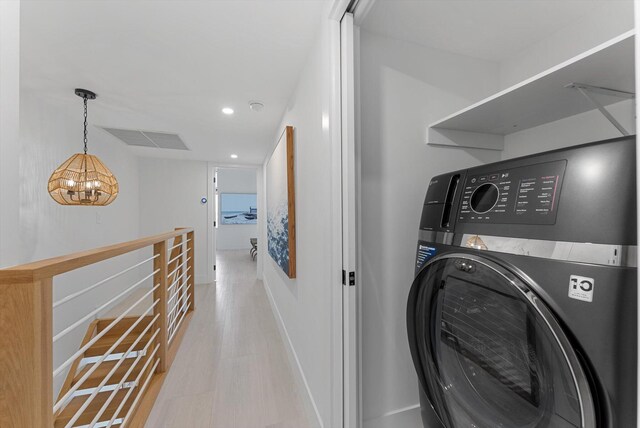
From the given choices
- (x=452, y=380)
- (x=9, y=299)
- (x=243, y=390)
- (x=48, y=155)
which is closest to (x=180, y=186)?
(x=48, y=155)

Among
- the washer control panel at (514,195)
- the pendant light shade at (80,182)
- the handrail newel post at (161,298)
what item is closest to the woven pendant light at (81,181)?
the pendant light shade at (80,182)

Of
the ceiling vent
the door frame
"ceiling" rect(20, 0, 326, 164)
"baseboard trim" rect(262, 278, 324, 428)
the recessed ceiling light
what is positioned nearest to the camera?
"ceiling" rect(20, 0, 326, 164)

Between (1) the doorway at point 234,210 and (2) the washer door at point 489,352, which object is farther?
(1) the doorway at point 234,210

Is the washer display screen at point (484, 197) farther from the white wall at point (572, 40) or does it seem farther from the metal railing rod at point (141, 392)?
the metal railing rod at point (141, 392)

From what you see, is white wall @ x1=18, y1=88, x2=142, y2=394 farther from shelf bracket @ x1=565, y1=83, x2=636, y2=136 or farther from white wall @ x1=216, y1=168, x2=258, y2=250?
white wall @ x1=216, y1=168, x2=258, y2=250

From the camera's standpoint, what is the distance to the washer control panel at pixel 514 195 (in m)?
0.66

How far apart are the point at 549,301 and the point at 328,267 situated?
0.75 metres

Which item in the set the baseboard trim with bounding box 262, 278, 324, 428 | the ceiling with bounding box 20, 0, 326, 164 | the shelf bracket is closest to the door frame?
the ceiling with bounding box 20, 0, 326, 164

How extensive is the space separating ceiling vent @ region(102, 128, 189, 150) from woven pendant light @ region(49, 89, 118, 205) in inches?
34.4

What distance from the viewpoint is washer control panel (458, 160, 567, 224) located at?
0.66 m

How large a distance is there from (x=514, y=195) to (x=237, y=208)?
27.5 feet

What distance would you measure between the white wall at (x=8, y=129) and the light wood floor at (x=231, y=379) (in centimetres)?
134

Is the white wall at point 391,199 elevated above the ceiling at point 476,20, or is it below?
below

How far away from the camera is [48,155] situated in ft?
7.85
